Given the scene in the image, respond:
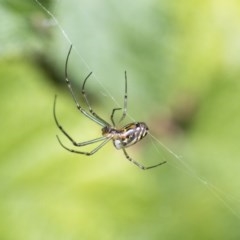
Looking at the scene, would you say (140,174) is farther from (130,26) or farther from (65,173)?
(130,26)

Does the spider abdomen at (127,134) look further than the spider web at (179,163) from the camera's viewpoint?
No

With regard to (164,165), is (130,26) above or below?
above

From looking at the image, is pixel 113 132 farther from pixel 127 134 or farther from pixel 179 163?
pixel 179 163

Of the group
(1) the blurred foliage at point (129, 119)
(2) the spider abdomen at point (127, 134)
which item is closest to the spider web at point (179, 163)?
(1) the blurred foliage at point (129, 119)

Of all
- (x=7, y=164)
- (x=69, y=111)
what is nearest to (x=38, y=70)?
(x=69, y=111)

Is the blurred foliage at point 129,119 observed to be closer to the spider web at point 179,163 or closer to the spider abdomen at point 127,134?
the spider web at point 179,163

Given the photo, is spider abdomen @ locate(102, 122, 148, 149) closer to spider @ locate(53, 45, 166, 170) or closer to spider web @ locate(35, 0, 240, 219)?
spider @ locate(53, 45, 166, 170)
